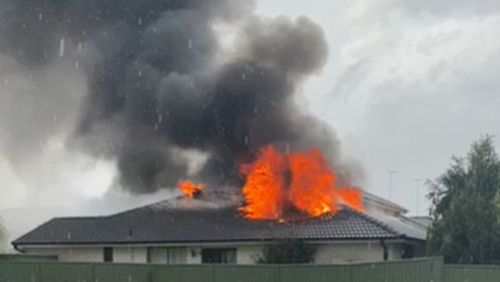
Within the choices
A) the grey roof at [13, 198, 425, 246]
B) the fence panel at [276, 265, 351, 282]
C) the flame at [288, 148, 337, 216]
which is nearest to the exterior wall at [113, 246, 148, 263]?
the grey roof at [13, 198, 425, 246]

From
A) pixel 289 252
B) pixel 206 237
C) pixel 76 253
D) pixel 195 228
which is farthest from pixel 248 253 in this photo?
pixel 76 253

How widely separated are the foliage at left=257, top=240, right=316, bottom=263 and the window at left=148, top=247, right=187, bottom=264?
150 inches

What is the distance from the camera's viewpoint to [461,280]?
84.3ft

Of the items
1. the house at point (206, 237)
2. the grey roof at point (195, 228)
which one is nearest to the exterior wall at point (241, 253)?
the house at point (206, 237)

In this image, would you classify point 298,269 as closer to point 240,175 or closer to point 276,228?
point 276,228

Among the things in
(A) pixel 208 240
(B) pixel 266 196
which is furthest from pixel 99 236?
(B) pixel 266 196

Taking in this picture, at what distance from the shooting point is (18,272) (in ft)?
82.7

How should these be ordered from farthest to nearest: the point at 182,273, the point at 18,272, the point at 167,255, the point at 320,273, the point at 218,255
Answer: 1. the point at 167,255
2. the point at 218,255
3. the point at 18,272
4. the point at 182,273
5. the point at 320,273

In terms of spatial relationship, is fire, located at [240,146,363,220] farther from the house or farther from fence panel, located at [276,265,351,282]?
fence panel, located at [276,265,351,282]

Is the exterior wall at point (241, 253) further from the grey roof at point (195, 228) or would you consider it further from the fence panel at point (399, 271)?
the fence panel at point (399, 271)

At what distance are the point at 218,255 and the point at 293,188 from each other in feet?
14.9

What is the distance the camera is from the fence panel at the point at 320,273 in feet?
68.3

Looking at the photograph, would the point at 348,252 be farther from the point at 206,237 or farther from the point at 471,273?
the point at 206,237

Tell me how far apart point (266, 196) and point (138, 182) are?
8.16 m
